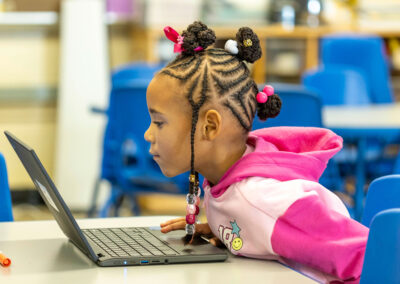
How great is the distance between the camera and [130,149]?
330 centimetres

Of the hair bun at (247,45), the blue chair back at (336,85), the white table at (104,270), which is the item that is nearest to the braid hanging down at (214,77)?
the hair bun at (247,45)

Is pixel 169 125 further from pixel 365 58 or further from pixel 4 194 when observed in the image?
pixel 365 58

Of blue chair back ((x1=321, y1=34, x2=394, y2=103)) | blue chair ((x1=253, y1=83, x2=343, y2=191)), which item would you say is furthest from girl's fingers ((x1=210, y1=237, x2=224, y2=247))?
blue chair back ((x1=321, y1=34, x2=394, y2=103))

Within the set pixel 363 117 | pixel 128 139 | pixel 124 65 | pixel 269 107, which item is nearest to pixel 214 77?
pixel 269 107

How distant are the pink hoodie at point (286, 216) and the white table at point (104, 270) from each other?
4cm

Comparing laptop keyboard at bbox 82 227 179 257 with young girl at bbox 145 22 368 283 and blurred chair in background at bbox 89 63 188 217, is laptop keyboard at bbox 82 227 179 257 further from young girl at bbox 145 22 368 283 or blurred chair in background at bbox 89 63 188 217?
blurred chair in background at bbox 89 63 188 217

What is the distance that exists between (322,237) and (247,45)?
330mm

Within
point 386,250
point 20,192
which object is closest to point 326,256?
point 386,250

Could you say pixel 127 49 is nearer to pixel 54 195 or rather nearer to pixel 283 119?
pixel 283 119

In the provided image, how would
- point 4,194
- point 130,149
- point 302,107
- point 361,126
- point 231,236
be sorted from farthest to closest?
point 130,149 < point 361,126 < point 302,107 < point 4,194 < point 231,236

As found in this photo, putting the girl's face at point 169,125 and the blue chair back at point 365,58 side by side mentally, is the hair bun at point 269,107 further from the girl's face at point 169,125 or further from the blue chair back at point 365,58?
the blue chair back at point 365,58

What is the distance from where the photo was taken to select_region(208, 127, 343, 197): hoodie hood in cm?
120

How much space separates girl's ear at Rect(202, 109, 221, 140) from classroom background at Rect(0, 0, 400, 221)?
226 centimetres

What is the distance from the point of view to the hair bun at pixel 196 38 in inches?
49.0
